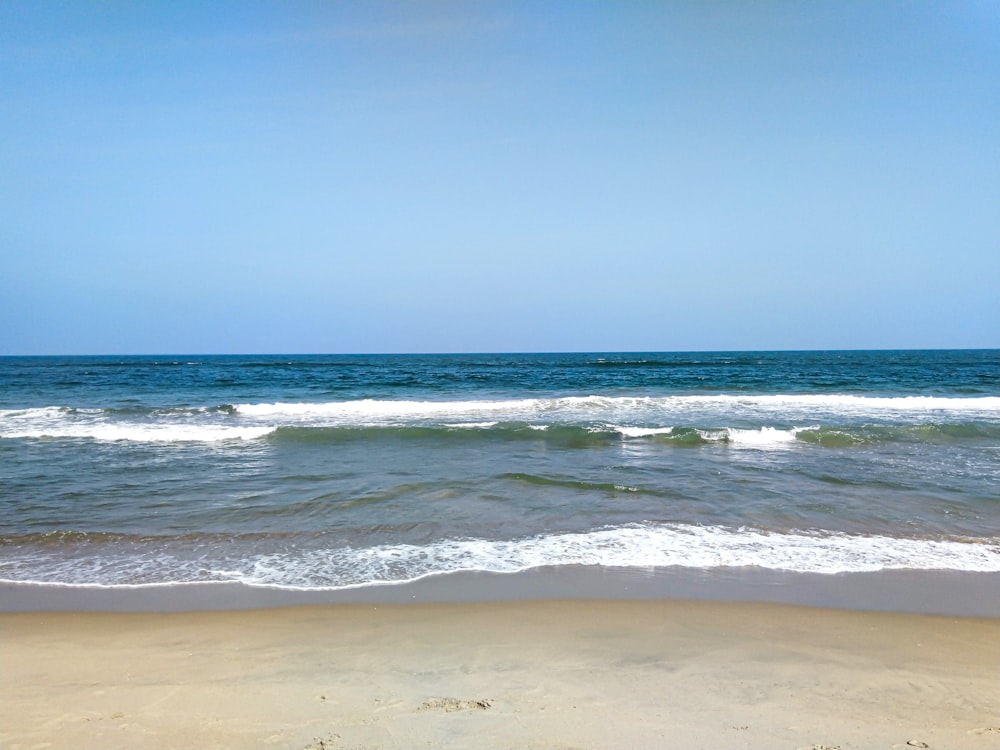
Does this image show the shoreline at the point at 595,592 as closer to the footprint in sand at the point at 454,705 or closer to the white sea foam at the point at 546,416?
the footprint in sand at the point at 454,705

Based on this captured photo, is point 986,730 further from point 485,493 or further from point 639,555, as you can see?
point 485,493

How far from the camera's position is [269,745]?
10.9 feet

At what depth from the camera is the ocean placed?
6.88 m

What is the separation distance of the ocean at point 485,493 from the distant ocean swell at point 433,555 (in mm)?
32

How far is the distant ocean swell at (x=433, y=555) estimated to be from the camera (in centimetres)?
Result: 647

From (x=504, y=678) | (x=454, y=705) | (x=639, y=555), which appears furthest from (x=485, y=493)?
(x=454, y=705)

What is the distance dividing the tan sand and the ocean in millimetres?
1114

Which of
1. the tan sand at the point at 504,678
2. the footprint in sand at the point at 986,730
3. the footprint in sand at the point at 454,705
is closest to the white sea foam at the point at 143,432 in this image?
the tan sand at the point at 504,678

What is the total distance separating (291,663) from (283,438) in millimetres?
12696

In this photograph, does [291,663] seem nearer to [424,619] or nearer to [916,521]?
[424,619]

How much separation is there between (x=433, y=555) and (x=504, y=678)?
295 cm

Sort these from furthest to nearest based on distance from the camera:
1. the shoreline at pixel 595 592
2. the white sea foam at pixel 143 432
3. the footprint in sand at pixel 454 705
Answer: the white sea foam at pixel 143 432
the shoreline at pixel 595 592
the footprint in sand at pixel 454 705

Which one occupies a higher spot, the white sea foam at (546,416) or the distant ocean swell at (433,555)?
the white sea foam at (546,416)

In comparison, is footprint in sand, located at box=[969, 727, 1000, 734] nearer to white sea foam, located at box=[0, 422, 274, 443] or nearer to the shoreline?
the shoreline
